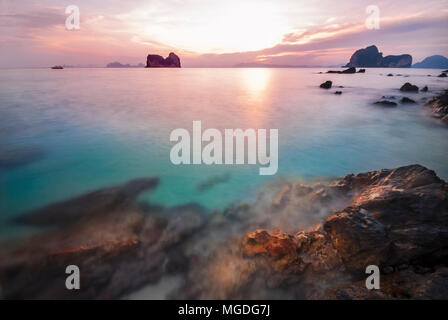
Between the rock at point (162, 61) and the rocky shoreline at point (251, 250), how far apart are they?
184m

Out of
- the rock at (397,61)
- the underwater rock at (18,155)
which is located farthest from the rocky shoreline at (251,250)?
the rock at (397,61)

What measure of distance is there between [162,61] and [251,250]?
615 ft

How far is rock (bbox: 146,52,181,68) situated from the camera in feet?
532

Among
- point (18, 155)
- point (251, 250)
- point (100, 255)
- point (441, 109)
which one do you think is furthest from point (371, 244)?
point (441, 109)

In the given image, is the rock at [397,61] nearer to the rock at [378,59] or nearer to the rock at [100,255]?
the rock at [378,59]

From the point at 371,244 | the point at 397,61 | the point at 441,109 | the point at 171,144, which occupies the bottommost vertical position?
the point at 371,244

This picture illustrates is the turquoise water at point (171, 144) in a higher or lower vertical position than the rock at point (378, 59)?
lower

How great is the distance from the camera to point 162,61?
165 metres

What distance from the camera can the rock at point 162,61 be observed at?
6388 inches

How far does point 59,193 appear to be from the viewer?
21.2 ft

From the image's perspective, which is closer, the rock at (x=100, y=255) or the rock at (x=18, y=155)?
the rock at (x=100, y=255)

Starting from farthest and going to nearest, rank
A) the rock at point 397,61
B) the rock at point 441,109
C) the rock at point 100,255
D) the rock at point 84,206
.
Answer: the rock at point 397,61, the rock at point 441,109, the rock at point 84,206, the rock at point 100,255

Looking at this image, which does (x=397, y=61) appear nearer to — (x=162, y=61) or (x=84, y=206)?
(x=162, y=61)

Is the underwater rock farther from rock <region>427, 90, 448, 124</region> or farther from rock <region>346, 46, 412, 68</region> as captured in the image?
rock <region>346, 46, 412, 68</region>
